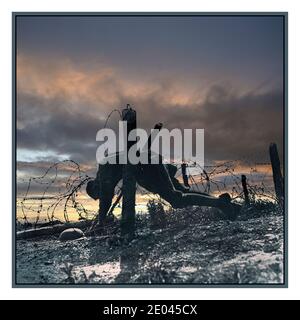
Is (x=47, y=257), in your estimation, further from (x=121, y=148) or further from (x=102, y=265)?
(x=121, y=148)

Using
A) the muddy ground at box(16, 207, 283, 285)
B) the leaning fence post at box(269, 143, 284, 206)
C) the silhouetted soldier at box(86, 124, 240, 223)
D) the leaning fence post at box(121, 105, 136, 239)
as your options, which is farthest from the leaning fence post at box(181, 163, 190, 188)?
the leaning fence post at box(269, 143, 284, 206)

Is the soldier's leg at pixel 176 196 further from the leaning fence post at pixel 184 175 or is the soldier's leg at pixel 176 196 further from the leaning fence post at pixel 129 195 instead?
the leaning fence post at pixel 129 195

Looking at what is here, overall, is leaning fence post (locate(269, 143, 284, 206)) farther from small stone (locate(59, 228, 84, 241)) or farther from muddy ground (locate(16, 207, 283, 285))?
small stone (locate(59, 228, 84, 241))

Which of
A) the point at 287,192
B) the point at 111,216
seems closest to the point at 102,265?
the point at 111,216

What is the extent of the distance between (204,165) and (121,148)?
184 cm

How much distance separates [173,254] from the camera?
438 inches

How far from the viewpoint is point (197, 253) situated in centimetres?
1111

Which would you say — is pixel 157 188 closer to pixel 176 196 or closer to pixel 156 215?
A: pixel 176 196

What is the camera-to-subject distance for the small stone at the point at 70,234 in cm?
1180

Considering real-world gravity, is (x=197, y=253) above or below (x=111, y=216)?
below

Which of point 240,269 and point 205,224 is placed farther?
point 205,224

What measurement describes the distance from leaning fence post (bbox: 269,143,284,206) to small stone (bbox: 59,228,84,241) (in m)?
4.36

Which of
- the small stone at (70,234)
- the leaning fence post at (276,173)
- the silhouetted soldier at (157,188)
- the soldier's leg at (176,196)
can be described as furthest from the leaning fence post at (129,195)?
the leaning fence post at (276,173)

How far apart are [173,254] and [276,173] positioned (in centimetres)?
280
